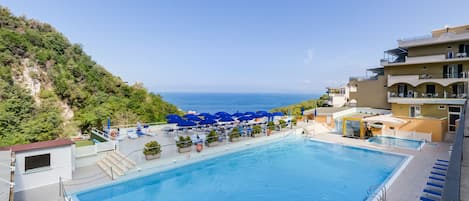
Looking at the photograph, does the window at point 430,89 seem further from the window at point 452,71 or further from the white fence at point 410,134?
the white fence at point 410,134

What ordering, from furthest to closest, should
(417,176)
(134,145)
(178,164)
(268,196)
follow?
(134,145)
(178,164)
(417,176)
(268,196)

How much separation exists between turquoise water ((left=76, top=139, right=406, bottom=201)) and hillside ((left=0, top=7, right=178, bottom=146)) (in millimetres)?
10234

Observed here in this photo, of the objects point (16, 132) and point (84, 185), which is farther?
point (16, 132)

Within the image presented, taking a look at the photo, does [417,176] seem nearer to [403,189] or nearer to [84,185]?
[403,189]

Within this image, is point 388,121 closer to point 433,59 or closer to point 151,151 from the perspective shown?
point 433,59

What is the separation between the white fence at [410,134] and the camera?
17.6 meters

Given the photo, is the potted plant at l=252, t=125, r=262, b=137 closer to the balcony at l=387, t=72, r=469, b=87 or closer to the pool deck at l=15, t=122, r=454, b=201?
the pool deck at l=15, t=122, r=454, b=201

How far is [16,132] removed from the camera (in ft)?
50.5

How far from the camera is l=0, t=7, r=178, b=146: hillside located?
1656cm

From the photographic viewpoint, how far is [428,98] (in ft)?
66.3

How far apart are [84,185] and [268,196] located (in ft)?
25.1

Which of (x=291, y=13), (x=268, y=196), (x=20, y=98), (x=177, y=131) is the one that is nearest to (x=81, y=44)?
(x=20, y=98)

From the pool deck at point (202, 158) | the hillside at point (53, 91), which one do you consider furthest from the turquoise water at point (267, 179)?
the hillside at point (53, 91)

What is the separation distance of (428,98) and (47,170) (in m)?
27.1
